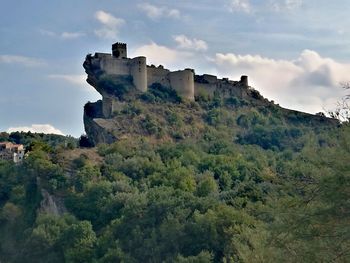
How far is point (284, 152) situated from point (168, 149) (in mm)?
10796

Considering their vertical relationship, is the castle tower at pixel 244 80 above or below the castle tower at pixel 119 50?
below

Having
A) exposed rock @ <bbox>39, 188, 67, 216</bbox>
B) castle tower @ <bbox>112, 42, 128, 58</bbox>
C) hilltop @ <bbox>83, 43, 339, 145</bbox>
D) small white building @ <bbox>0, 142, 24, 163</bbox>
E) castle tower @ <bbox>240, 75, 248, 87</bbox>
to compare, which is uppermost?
castle tower @ <bbox>112, 42, 128, 58</bbox>

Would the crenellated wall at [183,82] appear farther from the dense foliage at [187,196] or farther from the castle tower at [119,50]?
the castle tower at [119,50]

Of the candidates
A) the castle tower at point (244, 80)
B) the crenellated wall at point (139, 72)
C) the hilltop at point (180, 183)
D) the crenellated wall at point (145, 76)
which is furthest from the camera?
the castle tower at point (244, 80)

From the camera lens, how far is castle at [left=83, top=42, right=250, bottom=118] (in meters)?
65.4

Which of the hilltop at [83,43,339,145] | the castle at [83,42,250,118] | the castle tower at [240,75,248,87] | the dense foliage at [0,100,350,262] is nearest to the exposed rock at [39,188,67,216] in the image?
the dense foliage at [0,100,350,262]

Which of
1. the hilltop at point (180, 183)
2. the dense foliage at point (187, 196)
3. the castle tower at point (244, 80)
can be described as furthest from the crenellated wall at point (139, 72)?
the castle tower at point (244, 80)

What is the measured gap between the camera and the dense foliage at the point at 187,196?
1278 centimetres

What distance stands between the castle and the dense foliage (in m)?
2.14

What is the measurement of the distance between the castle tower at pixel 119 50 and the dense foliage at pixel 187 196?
7180mm

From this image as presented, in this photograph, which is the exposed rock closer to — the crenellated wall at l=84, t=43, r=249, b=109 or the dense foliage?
the dense foliage

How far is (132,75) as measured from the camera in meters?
66.4

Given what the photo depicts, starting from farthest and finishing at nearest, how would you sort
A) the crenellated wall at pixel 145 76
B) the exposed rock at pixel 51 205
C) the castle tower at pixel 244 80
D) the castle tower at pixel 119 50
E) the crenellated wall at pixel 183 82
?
the castle tower at pixel 244 80 → the crenellated wall at pixel 183 82 → the castle tower at pixel 119 50 → the crenellated wall at pixel 145 76 → the exposed rock at pixel 51 205

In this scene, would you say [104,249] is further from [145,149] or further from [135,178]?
[145,149]
